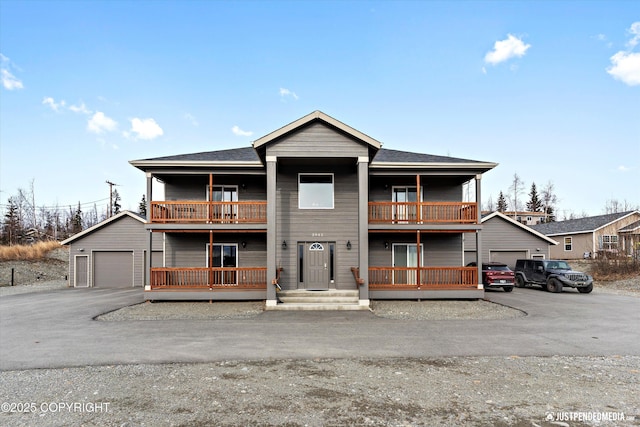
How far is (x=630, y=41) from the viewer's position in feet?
47.6

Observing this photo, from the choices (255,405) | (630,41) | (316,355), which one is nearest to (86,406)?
(255,405)

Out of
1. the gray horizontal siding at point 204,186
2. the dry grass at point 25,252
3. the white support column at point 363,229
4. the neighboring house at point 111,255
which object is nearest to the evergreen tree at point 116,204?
the dry grass at point 25,252

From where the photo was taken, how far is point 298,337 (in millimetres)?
8758

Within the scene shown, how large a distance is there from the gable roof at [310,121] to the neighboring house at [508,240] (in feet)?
42.8

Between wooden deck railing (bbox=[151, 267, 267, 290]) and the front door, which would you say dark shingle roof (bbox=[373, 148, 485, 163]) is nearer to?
the front door

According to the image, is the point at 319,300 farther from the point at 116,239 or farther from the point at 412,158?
the point at 116,239

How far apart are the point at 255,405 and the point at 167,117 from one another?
867 inches

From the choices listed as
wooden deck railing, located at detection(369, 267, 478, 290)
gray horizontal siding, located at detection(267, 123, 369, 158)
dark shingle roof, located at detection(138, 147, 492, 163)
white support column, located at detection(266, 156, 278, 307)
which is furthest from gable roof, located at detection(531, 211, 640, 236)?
white support column, located at detection(266, 156, 278, 307)

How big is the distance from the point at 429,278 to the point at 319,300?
5195mm

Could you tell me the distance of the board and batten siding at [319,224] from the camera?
1525 centimetres

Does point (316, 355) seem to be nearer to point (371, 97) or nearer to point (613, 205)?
point (371, 97)

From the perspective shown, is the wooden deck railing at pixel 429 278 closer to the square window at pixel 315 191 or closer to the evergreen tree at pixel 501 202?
the square window at pixel 315 191

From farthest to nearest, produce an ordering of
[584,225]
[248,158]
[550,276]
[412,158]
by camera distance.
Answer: [584,225] → [550,276] → [412,158] → [248,158]

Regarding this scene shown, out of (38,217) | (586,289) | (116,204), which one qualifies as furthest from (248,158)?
(38,217)
